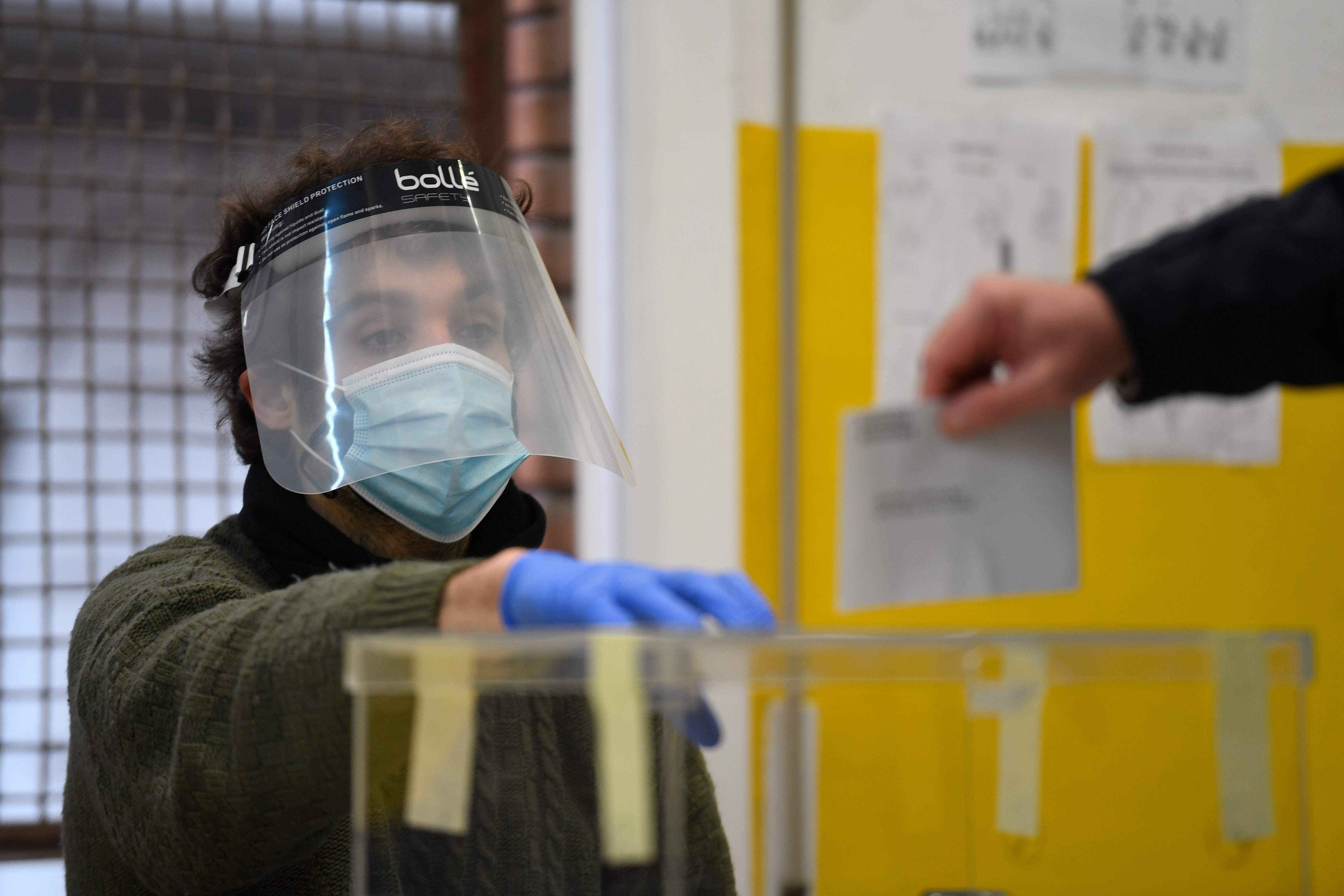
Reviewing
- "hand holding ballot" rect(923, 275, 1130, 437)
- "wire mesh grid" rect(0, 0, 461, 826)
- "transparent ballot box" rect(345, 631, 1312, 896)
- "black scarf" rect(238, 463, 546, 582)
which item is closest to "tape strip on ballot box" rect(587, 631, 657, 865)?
"transparent ballot box" rect(345, 631, 1312, 896)

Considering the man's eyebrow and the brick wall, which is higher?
the brick wall

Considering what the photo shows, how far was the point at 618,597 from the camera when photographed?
57 centimetres

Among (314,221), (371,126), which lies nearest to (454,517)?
(314,221)

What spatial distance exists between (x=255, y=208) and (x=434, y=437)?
32cm

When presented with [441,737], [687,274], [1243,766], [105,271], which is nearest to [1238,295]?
[1243,766]

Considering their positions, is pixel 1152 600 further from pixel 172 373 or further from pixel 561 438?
pixel 172 373

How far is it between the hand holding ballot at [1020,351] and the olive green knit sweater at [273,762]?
0.85 ft

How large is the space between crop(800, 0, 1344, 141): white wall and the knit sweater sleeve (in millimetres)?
1290

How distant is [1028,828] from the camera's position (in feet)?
1.86

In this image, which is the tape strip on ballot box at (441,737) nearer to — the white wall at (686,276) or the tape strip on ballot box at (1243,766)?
the tape strip on ballot box at (1243,766)

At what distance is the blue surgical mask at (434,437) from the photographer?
913mm

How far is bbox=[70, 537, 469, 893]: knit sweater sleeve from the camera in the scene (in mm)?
617

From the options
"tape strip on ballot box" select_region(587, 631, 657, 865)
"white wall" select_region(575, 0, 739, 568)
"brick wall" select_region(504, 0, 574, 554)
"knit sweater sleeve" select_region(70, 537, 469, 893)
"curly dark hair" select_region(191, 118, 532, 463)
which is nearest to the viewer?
"tape strip on ballot box" select_region(587, 631, 657, 865)

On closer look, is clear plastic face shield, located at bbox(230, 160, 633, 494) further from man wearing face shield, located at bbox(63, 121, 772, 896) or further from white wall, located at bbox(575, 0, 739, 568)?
white wall, located at bbox(575, 0, 739, 568)
